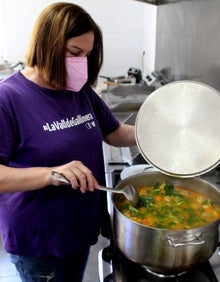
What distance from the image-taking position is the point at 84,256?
41.5 inches

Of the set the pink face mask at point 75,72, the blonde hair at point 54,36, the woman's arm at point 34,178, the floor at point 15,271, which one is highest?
the blonde hair at point 54,36

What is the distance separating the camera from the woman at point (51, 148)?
0.73 meters

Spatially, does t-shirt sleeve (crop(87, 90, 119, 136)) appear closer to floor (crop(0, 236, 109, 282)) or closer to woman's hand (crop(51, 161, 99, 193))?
woman's hand (crop(51, 161, 99, 193))

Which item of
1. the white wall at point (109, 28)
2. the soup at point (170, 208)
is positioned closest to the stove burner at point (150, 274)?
the soup at point (170, 208)

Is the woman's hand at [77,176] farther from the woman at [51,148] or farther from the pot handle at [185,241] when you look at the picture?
the pot handle at [185,241]

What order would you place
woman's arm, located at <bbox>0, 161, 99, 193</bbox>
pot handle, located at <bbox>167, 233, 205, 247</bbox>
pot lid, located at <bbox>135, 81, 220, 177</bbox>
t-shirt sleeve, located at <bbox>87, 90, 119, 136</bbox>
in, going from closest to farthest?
pot handle, located at <bbox>167, 233, 205, 247</bbox> → woman's arm, located at <bbox>0, 161, 99, 193</bbox> → pot lid, located at <bbox>135, 81, 220, 177</bbox> → t-shirt sleeve, located at <bbox>87, 90, 119, 136</bbox>

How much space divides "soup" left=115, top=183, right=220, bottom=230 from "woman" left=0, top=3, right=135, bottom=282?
153 millimetres

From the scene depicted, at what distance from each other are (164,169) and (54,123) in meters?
0.32

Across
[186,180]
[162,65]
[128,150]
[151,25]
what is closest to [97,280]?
[128,150]

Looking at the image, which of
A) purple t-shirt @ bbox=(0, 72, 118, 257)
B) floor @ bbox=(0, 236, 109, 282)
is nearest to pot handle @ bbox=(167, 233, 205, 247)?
purple t-shirt @ bbox=(0, 72, 118, 257)

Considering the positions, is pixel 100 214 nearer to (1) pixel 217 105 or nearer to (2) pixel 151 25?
(1) pixel 217 105

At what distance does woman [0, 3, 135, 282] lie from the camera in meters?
0.73

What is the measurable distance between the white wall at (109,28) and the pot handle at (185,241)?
7.93ft

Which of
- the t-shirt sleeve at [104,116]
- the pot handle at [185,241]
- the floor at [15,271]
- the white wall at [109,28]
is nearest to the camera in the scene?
the pot handle at [185,241]
